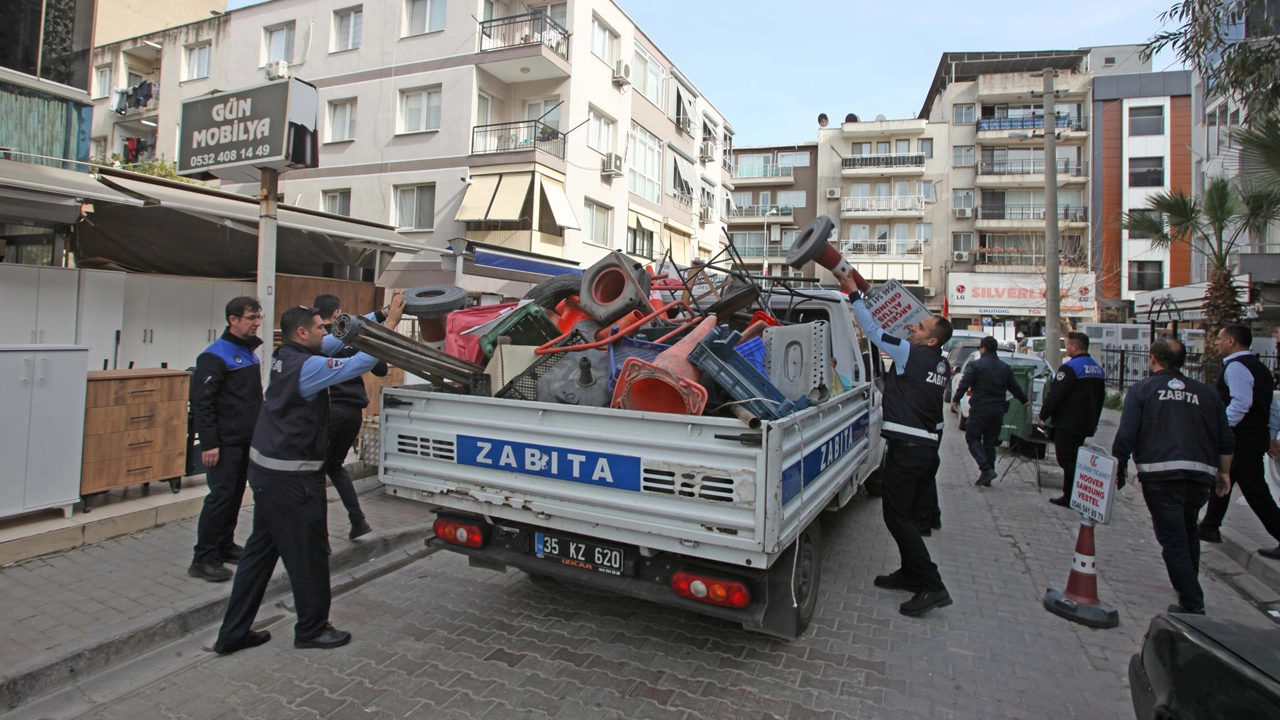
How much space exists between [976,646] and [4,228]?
12.4 metres

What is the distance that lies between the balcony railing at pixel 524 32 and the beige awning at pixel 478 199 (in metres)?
3.75

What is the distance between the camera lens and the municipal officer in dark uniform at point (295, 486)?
368 centimetres

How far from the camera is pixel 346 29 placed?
2080 cm

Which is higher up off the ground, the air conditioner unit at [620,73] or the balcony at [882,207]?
the balcony at [882,207]

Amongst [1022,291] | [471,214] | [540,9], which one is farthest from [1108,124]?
[471,214]

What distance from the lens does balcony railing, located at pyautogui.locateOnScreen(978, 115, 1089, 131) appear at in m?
40.4

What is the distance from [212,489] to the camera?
4.57 meters

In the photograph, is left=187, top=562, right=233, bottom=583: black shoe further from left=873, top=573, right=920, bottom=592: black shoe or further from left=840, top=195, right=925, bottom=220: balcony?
left=840, top=195, right=925, bottom=220: balcony

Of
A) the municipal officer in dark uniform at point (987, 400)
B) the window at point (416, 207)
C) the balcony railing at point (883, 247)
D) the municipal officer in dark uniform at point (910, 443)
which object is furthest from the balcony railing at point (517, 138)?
the balcony railing at point (883, 247)

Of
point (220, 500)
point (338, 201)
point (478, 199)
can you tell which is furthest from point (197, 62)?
point (220, 500)

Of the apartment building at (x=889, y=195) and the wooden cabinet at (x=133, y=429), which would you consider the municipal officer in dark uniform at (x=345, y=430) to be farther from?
the apartment building at (x=889, y=195)

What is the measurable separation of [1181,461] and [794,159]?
Answer: 48245 mm

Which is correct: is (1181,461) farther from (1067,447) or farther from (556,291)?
(556,291)

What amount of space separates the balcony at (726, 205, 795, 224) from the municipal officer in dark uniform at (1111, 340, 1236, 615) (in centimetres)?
4540
